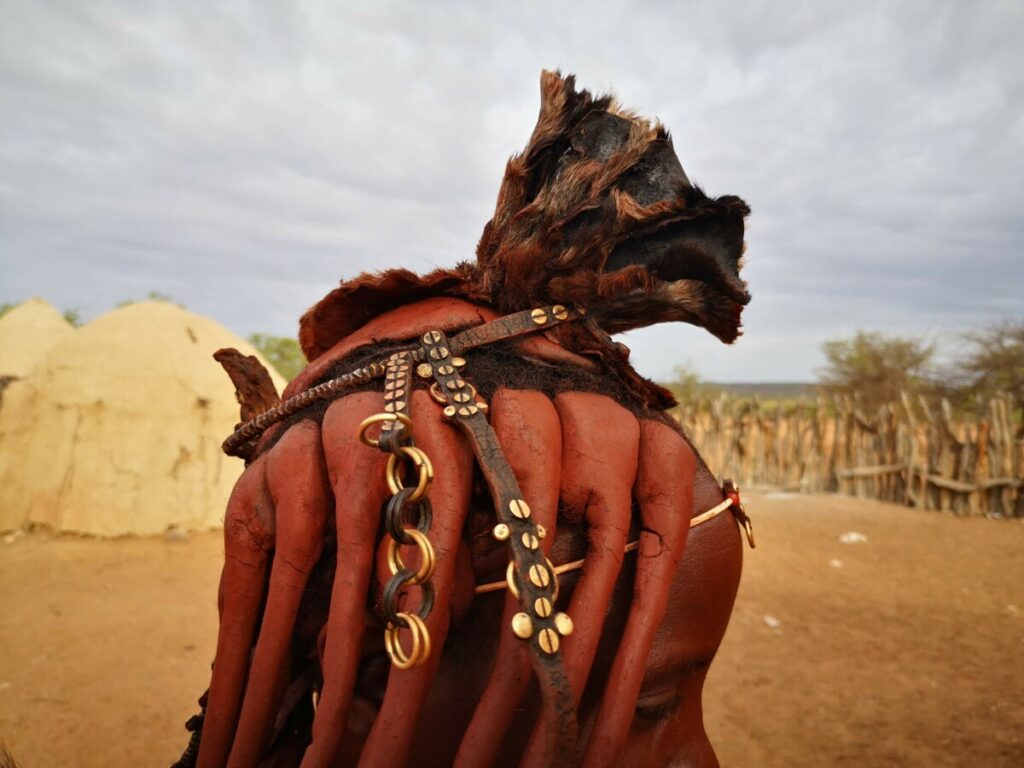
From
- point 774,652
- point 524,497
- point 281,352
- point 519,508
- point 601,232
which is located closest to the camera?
point 519,508

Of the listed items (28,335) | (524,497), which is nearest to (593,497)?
(524,497)

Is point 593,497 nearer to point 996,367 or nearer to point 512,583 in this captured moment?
point 512,583

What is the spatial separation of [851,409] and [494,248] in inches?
495

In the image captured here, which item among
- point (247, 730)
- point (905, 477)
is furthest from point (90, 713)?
point (905, 477)

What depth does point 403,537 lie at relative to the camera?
127cm

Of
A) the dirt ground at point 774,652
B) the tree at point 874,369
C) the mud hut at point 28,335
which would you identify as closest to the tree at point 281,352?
the mud hut at point 28,335

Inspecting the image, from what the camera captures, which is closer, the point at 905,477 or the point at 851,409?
the point at 905,477

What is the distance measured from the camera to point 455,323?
68.2 inches

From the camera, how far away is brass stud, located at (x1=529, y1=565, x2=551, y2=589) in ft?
4.10

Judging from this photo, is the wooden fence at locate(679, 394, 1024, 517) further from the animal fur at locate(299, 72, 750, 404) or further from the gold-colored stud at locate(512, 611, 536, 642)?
the gold-colored stud at locate(512, 611, 536, 642)

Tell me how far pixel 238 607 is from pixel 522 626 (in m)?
0.73

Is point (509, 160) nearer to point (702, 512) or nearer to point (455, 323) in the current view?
point (455, 323)

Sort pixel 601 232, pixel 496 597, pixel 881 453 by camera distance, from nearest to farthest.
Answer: pixel 496 597
pixel 601 232
pixel 881 453

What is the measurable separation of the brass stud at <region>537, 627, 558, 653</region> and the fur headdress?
79 centimetres
